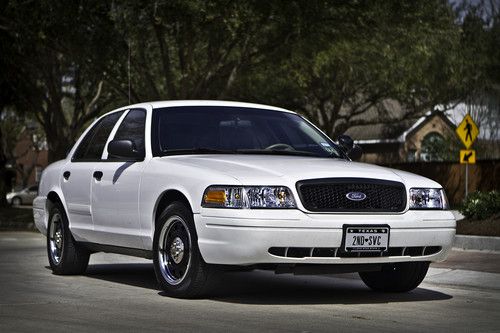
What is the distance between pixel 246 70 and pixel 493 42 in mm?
14972

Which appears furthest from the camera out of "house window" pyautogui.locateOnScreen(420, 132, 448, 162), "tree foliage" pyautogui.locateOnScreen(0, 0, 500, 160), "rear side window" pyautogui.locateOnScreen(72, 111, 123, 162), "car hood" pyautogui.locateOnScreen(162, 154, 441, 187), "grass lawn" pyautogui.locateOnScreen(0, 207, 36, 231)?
"house window" pyautogui.locateOnScreen(420, 132, 448, 162)

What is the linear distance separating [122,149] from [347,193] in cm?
230

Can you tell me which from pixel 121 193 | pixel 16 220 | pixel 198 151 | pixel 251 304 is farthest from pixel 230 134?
pixel 16 220

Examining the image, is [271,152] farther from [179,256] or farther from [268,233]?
[268,233]

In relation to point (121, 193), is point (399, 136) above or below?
below

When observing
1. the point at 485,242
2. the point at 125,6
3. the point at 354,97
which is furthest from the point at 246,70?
the point at 354,97

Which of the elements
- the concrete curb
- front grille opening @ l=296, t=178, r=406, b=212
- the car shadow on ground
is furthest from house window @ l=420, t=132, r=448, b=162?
front grille opening @ l=296, t=178, r=406, b=212

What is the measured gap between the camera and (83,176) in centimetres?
1137

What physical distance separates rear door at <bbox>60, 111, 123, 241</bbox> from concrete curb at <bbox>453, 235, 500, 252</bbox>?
6379mm

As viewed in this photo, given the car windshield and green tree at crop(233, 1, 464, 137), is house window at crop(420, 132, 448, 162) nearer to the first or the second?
green tree at crop(233, 1, 464, 137)

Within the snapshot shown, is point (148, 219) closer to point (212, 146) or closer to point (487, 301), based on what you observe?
point (212, 146)

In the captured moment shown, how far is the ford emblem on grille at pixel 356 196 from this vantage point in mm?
9109

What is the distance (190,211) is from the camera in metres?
9.35

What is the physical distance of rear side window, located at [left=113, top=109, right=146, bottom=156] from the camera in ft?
34.8
